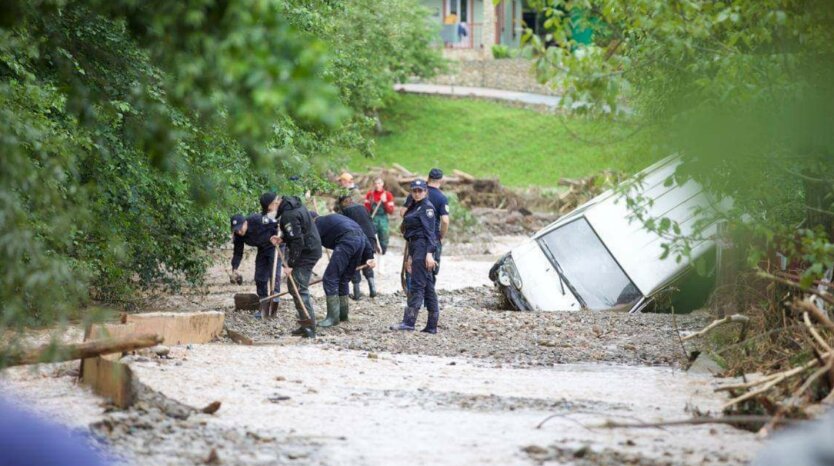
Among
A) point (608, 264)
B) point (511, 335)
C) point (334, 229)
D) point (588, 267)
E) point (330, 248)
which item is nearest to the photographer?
point (511, 335)

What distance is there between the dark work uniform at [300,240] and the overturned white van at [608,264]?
380 centimetres

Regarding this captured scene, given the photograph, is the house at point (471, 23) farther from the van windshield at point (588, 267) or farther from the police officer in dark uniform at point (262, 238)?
the police officer in dark uniform at point (262, 238)

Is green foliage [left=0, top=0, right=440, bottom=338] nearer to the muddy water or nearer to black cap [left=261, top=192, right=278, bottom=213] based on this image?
black cap [left=261, top=192, right=278, bottom=213]

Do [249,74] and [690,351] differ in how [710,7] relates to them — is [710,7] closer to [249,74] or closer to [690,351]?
[690,351]

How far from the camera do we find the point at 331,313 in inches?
602

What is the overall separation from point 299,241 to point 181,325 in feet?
7.40

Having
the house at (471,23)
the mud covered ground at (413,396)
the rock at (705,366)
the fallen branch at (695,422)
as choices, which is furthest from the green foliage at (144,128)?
the house at (471,23)

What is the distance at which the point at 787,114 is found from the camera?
Answer: 1061cm

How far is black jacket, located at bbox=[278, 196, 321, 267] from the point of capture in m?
14.8

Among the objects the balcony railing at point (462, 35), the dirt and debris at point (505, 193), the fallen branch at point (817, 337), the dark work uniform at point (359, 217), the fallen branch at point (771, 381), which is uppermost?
the balcony railing at point (462, 35)

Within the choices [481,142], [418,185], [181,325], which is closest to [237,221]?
[418,185]

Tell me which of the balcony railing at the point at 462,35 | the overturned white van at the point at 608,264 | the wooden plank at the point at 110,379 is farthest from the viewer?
the balcony railing at the point at 462,35

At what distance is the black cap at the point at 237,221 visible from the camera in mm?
16375

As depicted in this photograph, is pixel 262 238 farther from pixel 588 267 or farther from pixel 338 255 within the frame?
pixel 588 267
